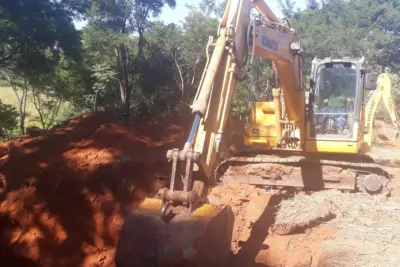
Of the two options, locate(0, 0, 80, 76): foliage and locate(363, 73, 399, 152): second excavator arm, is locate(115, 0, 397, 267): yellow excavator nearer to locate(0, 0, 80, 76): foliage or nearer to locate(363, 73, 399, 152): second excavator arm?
locate(363, 73, 399, 152): second excavator arm

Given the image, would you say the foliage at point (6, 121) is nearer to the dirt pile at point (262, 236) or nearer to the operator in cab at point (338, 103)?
the dirt pile at point (262, 236)

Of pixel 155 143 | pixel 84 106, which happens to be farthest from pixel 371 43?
pixel 155 143

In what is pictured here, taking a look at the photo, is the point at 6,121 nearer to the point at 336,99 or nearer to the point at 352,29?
the point at 336,99

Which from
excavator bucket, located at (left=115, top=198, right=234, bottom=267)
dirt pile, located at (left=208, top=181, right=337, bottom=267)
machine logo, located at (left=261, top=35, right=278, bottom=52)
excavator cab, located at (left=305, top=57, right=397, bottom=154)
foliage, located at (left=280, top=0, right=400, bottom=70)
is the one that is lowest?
dirt pile, located at (left=208, top=181, right=337, bottom=267)

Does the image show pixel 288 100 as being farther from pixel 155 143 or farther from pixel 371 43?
pixel 371 43

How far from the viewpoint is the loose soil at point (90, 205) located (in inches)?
211

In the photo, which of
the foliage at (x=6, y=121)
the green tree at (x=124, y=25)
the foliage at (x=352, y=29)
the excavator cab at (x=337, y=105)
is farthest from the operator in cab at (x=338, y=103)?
the foliage at (x=352, y=29)

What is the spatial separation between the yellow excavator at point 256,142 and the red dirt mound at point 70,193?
1.47 metres

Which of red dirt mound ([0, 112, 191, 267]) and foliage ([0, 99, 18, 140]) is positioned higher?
foliage ([0, 99, 18, 140])

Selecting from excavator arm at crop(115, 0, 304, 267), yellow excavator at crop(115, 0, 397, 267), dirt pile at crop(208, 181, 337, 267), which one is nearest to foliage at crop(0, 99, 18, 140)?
yellow excavator at crop(115, 0, 397, 267)

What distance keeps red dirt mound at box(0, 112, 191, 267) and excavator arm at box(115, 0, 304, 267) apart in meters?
1.82

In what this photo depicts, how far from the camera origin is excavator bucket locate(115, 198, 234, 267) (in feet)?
11.5

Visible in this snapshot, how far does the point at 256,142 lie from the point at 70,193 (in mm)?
3765

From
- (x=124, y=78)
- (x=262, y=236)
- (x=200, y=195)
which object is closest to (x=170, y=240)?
(x=200, y=195)
